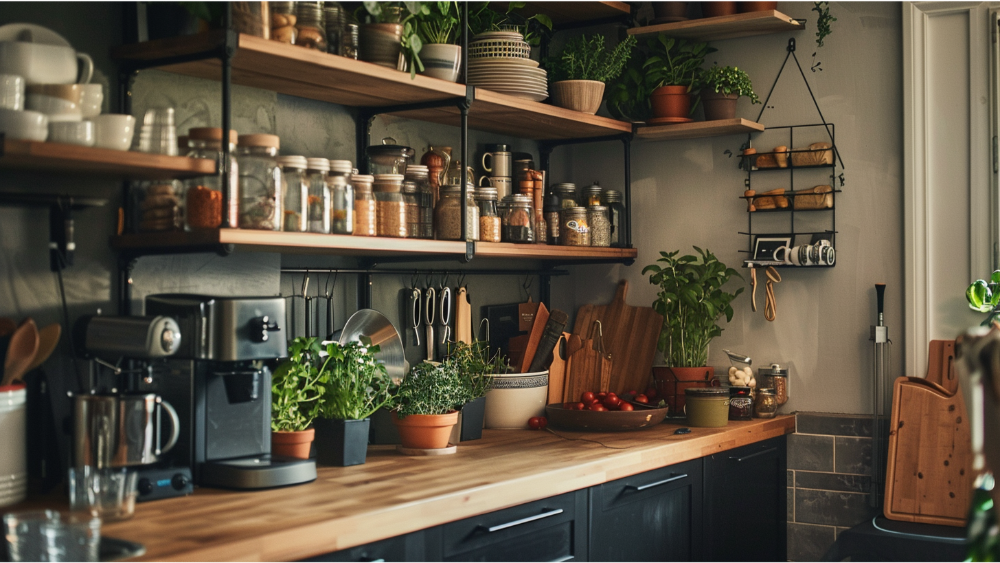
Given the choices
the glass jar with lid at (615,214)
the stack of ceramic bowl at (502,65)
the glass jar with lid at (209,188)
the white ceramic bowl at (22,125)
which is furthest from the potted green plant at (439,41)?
the white ceramic bowl at (22,125)

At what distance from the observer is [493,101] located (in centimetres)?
292

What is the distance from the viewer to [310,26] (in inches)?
93.7

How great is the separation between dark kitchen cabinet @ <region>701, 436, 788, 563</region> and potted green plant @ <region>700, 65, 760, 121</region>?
3.82 feet

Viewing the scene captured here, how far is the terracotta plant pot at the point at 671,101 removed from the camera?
3.58m

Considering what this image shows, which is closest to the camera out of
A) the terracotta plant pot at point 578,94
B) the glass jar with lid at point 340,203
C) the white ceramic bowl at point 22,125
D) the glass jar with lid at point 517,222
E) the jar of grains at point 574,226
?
the white ceramic bowl at point 22,125

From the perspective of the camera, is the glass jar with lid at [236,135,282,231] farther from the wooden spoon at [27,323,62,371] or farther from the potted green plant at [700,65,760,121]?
the potted green plant at [700,65,760,121]

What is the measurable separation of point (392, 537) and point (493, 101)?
55.3 inches

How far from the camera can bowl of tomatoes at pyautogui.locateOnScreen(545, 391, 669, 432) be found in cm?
309

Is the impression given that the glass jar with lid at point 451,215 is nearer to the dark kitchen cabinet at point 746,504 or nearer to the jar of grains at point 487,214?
the jar of grains at point 487,214

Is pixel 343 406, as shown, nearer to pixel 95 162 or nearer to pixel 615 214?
pixel 95 162

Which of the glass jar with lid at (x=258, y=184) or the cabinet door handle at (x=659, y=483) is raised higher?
the glass jar with lid at (x=258, y=184)

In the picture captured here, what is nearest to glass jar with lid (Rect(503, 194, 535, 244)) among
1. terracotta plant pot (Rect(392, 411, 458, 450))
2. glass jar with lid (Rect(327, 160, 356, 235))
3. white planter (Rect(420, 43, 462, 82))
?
white planter (Rect(420, 43, 462, 82))

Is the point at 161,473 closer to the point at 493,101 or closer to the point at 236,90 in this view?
the point at 236,90

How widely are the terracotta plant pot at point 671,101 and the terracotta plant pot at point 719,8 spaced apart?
0.27 metres
